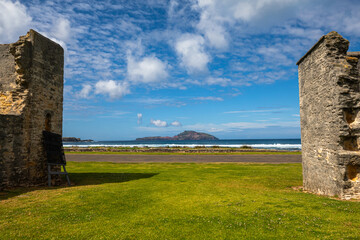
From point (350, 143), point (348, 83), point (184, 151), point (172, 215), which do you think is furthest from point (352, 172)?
point (184, 151)

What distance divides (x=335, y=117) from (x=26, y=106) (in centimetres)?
1385

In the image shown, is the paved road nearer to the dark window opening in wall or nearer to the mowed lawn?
the dark window opening in wall

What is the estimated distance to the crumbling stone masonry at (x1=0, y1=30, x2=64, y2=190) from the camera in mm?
10508

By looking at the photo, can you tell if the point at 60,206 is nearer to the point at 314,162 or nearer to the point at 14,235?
the point at 14,235

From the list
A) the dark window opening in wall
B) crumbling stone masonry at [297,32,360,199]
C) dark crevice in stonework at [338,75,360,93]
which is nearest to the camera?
crumbling stone masonry at [297,32,360,199]

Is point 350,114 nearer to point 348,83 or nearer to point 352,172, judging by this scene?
point 348,83

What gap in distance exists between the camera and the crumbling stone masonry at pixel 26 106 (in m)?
10.5

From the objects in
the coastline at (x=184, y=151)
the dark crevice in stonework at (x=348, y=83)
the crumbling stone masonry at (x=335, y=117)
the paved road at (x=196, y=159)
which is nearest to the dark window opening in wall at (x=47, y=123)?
the paved road at (x=196, y=159)

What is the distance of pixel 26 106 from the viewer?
11.3m

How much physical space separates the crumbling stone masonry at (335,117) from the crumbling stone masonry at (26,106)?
13.5m

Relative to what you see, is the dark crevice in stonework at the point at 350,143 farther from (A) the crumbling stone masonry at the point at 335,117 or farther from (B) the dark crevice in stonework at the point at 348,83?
(B) the dark crevice in stonework at the point at 348,83

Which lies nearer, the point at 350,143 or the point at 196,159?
Answer: the point at 350,143

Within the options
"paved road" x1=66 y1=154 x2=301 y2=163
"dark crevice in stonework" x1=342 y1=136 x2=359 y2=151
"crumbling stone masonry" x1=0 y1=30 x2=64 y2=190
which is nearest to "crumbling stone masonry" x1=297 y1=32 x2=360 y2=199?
"dark crevice in stonework" x1=342 y1=136 x2=359 y2=151

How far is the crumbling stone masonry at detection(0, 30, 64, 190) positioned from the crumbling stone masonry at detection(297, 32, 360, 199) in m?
13.5
